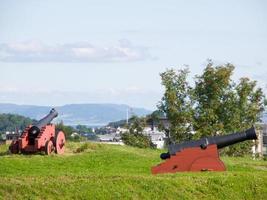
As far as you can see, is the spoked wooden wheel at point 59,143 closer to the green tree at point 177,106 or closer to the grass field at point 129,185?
the grass field at point 129,185

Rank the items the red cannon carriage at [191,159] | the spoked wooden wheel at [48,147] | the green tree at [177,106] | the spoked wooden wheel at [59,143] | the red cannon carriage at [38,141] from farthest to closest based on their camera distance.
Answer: the green tree at [177,106], the spoked wooden wheel at [59,143], the spoked wooden wheel at [48,147], the red cannon carriage at [38,141], the red cannon carriage at [191,159]

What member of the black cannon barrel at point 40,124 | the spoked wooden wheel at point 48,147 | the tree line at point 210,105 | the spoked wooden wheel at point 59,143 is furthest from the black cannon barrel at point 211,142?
the tree line at point 210,105

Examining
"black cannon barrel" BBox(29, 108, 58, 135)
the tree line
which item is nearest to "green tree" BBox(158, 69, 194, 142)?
the tree line

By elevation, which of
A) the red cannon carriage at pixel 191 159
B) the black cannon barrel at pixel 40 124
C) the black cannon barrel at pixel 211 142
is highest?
the black cannon barrel at pixel 40 124

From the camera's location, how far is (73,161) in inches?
765

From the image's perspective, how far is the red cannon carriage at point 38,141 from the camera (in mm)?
20906

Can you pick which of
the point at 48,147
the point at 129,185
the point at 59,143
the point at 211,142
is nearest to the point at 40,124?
the point at 59,143

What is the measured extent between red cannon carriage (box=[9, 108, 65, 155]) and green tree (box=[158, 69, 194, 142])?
469 inches

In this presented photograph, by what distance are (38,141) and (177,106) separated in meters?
13.8

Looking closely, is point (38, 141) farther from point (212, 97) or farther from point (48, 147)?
point (212, 97)

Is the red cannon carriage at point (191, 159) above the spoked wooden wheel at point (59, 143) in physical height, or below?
below

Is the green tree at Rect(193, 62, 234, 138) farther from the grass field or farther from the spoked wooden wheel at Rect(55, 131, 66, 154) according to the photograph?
the grass field

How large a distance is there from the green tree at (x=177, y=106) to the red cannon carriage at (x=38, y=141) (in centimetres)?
1191

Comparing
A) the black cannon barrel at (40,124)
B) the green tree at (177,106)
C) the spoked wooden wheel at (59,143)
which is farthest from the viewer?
the green tree at (177,106)
